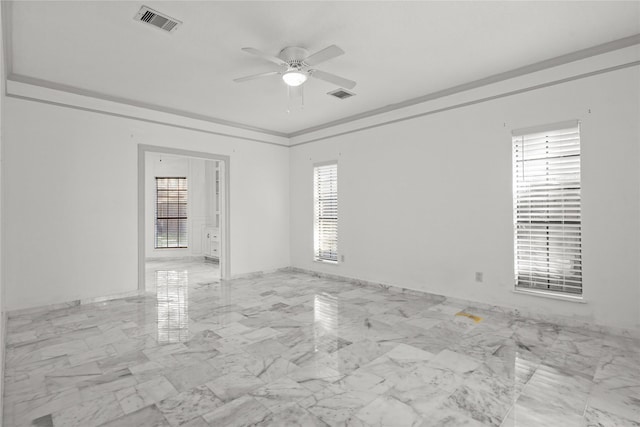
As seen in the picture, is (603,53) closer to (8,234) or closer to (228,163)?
(228,163)

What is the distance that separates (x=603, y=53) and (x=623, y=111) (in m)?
0.64

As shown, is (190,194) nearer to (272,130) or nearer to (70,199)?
(272,130)

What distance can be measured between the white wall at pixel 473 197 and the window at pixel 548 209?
0.10 meters

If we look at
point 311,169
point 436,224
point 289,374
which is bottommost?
point 289,374

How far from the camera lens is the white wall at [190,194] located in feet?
30.2

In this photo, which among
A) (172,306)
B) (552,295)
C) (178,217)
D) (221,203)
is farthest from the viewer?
(178,217)

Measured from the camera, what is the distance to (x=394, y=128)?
5.52 metres

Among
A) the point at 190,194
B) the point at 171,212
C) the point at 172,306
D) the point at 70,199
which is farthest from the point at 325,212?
the point at 171,212

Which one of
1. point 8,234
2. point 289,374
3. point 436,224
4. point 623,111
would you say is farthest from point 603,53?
point 8,234

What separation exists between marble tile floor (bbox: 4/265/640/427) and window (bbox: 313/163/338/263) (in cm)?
215

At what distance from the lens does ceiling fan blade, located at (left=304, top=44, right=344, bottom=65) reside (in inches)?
120

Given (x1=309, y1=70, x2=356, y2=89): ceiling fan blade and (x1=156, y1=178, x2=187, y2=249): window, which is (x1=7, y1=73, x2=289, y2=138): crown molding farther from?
(x1=156, y1=178, x2=187, y2=249): window

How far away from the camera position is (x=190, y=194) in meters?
9.46

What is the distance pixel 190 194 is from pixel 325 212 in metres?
4.55
